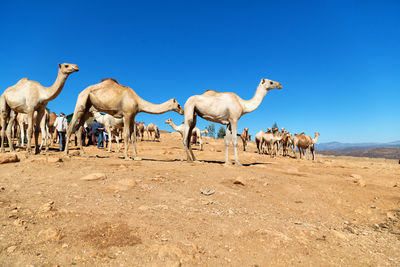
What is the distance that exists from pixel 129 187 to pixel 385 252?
153 inches

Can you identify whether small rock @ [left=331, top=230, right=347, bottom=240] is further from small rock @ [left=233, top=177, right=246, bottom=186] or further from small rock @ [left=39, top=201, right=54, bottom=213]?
small rock @ [left=39, top=201, right=54, bottom=213]

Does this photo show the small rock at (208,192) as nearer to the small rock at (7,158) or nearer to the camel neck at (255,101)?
the small rock at (7,158)

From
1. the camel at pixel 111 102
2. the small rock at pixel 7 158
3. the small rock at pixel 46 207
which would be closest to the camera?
the small rock at pixel 46 207

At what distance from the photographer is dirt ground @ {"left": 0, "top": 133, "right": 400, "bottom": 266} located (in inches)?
84.7

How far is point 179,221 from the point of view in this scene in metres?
2.96

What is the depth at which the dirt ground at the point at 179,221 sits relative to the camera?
215 centimetres

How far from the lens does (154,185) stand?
452 cm

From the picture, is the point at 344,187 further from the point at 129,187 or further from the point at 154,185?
the point at 129,187

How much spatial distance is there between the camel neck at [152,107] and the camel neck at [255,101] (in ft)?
9.70

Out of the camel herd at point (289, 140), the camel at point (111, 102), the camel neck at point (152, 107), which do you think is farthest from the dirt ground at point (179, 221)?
the camel herd at point (289, 140)

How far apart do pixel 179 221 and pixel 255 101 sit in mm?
7039

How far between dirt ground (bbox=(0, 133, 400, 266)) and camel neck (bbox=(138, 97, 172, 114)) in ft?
11.2

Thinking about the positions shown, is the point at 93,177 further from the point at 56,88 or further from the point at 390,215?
the point at 390,215

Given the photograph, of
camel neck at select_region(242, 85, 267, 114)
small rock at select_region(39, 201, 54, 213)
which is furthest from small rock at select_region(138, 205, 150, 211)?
camel neck at select_region(242, 85, 267, 114)
